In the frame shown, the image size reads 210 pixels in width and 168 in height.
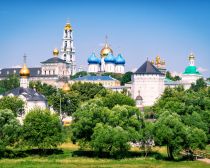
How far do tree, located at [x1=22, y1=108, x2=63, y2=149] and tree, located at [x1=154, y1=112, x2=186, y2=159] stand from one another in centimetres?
852

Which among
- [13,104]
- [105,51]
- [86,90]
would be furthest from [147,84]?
[105,51]

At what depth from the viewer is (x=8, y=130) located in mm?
41781

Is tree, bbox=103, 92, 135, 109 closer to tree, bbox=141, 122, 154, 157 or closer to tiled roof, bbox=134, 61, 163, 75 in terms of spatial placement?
tree, bbox=141, 122, 154, 157

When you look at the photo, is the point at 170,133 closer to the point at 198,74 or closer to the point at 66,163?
the point at 66,163

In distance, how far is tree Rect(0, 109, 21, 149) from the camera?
41.2m

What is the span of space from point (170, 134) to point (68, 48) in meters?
96.6

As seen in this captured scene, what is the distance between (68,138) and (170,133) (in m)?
14.3

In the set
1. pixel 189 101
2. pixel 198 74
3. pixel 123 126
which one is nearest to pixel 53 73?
pixel 198 74

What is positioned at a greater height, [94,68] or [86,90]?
[94,68]

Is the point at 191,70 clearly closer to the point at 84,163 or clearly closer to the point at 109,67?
the point at 109,67

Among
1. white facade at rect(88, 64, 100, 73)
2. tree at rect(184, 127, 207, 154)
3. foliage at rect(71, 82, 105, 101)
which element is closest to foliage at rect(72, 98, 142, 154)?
tree at rect(184, 127, 207, 154)

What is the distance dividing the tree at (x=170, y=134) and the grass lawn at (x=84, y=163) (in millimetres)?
1548

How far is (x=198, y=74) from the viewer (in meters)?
111

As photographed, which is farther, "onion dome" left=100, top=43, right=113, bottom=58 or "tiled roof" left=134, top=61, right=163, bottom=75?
"onion dome" left=100, top=43, right=113, bottom=58
